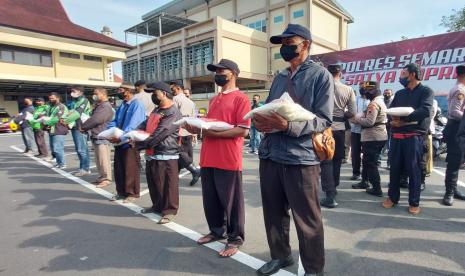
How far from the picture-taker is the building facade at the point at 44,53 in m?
25.5

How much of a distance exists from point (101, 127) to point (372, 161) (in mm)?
5204

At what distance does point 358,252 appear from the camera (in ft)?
10.4

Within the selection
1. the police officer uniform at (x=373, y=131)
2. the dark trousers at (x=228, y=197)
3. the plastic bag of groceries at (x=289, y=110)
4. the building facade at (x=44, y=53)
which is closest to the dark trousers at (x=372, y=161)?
the police officer uniform at (x=373, y=131)

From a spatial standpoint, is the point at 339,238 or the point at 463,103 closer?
the point at 339,238

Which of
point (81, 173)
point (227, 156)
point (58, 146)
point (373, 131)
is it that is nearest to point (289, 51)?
point (227, 156)

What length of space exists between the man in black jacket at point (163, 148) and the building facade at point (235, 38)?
977 inches

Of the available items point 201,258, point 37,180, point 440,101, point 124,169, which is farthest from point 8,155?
point 440,101

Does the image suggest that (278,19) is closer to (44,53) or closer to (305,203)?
(44,53)

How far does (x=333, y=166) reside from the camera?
5066mm

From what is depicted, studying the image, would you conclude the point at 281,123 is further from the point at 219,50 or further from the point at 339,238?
the point at 219,50

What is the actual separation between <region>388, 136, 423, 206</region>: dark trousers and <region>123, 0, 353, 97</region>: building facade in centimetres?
2512

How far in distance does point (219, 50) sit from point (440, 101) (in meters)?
19.9

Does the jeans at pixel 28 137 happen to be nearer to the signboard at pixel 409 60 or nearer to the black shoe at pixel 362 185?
the signboard at pixel 409 60

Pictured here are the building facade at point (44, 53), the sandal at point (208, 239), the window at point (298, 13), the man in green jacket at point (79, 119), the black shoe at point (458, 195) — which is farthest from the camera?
the window at point (298, 13)
